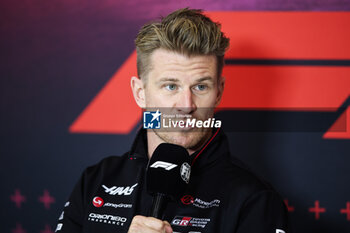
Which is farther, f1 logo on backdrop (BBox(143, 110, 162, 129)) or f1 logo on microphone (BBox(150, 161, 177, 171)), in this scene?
f1 logo on backdrop (BBox(143, 110, 162, 129))

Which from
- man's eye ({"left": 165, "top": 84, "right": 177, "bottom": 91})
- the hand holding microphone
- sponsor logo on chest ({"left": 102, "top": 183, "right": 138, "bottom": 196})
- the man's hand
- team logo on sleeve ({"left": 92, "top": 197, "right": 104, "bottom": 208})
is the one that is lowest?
the man's hand

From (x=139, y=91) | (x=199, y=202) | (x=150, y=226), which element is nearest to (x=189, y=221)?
(x=199, y=202)

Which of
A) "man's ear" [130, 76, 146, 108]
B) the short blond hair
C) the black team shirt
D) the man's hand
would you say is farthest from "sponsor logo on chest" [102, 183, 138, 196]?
the man's hand

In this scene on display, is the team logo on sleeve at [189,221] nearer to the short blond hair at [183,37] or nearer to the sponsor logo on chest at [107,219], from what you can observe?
the sponsor logo on chest at [107,219]

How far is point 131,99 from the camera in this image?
1985mm

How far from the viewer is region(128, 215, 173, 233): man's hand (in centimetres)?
97

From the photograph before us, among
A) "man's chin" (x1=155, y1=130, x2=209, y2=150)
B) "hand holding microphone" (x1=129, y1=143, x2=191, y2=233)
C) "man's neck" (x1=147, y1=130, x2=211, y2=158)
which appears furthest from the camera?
"man's neck" (x1=147, y1=130, x2=211, y2=158)

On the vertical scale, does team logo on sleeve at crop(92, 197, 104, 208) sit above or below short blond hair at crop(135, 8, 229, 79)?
below

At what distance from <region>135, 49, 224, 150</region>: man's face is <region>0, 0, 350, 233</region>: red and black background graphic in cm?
47

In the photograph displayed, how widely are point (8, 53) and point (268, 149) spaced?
131 cm

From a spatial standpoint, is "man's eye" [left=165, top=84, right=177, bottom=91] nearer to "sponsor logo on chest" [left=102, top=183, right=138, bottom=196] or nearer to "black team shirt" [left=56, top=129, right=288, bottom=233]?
"black team shirt" [left=56, top=129, right=288, bottom=233]

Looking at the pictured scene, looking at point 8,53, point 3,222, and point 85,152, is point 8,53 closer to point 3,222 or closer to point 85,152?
point 85,152

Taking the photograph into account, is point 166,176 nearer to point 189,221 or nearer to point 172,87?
point 189,221

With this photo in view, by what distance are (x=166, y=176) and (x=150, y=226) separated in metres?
0.17
